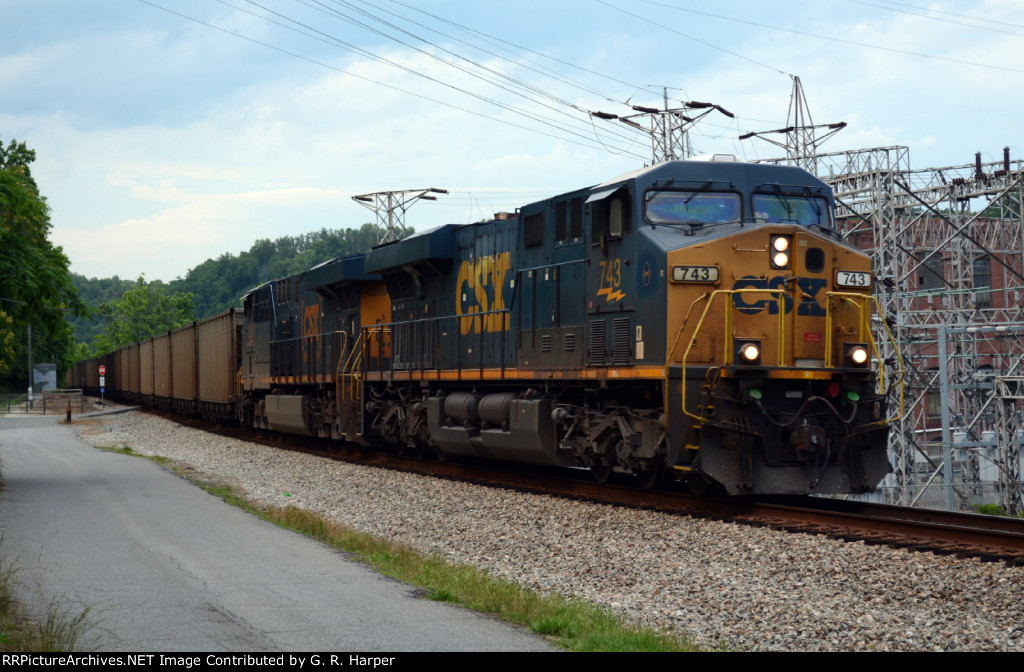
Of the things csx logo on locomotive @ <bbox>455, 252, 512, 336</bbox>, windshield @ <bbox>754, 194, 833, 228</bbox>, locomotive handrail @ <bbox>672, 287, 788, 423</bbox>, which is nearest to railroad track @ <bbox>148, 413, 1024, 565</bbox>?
locomotive handrail @ <bbox>672, 287, 788, 423</bbox>

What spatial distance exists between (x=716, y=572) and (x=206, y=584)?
423 cm

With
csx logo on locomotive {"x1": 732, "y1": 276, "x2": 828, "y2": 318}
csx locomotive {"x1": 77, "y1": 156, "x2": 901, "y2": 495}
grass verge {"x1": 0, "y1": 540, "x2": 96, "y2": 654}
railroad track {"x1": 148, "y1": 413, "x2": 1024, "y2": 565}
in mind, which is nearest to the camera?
grass verge {"x1": 0, "y1": 540, "x2": 96, "y2": 654}

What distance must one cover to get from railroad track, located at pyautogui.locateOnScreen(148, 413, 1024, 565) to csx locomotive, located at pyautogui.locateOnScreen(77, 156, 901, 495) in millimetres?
342

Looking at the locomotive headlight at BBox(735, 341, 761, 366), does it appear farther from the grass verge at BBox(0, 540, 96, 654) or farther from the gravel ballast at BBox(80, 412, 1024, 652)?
the grass verge at BBox(0, 540, 96, 654)

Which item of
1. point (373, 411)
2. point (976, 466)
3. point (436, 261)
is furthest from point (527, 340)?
point (976, 466)

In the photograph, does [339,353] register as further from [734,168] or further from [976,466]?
[976,466]

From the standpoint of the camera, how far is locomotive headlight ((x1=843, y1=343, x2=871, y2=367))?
38.2 ft

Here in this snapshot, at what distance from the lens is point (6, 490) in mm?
16000

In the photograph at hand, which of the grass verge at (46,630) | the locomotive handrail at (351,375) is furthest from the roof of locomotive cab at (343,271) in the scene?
the grass verge at (46,630)

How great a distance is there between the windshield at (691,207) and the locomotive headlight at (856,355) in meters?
2.14

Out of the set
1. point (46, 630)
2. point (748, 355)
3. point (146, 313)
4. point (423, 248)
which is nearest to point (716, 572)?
point (748, 355)

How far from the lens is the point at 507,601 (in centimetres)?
759

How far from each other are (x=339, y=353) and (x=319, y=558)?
13.4 meters

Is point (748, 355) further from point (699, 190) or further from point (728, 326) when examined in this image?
point (699, 190)
